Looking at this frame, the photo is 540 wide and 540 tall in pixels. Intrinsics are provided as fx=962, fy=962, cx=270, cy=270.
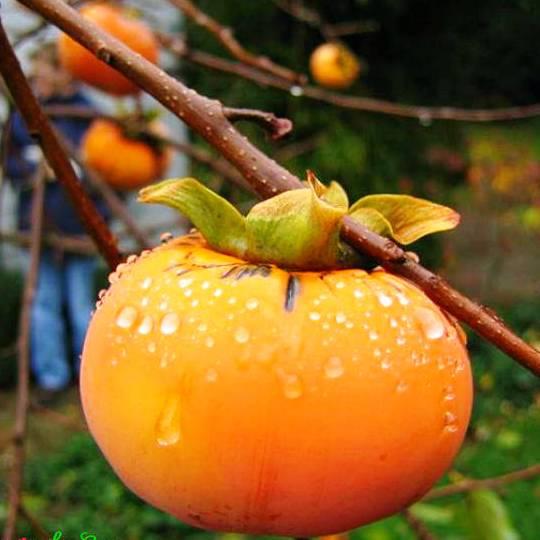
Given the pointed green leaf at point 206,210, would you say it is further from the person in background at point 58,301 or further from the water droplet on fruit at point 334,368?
the person in background at point 58,301

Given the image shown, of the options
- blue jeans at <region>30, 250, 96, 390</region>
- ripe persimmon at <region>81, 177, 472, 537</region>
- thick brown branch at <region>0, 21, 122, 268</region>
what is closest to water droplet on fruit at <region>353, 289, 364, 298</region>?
ripe persimmon at <region>81, 177, 472, 537</region>

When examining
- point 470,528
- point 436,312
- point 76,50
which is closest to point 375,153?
point 76,50

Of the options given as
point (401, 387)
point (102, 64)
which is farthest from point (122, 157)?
point (401, 387)

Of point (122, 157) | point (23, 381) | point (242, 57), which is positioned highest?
point (242, 57)

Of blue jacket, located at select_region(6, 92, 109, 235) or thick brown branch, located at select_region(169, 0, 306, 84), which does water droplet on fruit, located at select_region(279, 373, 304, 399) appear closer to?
thick brown branch, located at select_region(169, 0, 306, 84)

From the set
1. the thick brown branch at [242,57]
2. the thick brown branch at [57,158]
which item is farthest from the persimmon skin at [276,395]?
the thick brown branch at [242,57]

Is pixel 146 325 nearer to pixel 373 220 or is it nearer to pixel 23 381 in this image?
pixel 373 220
